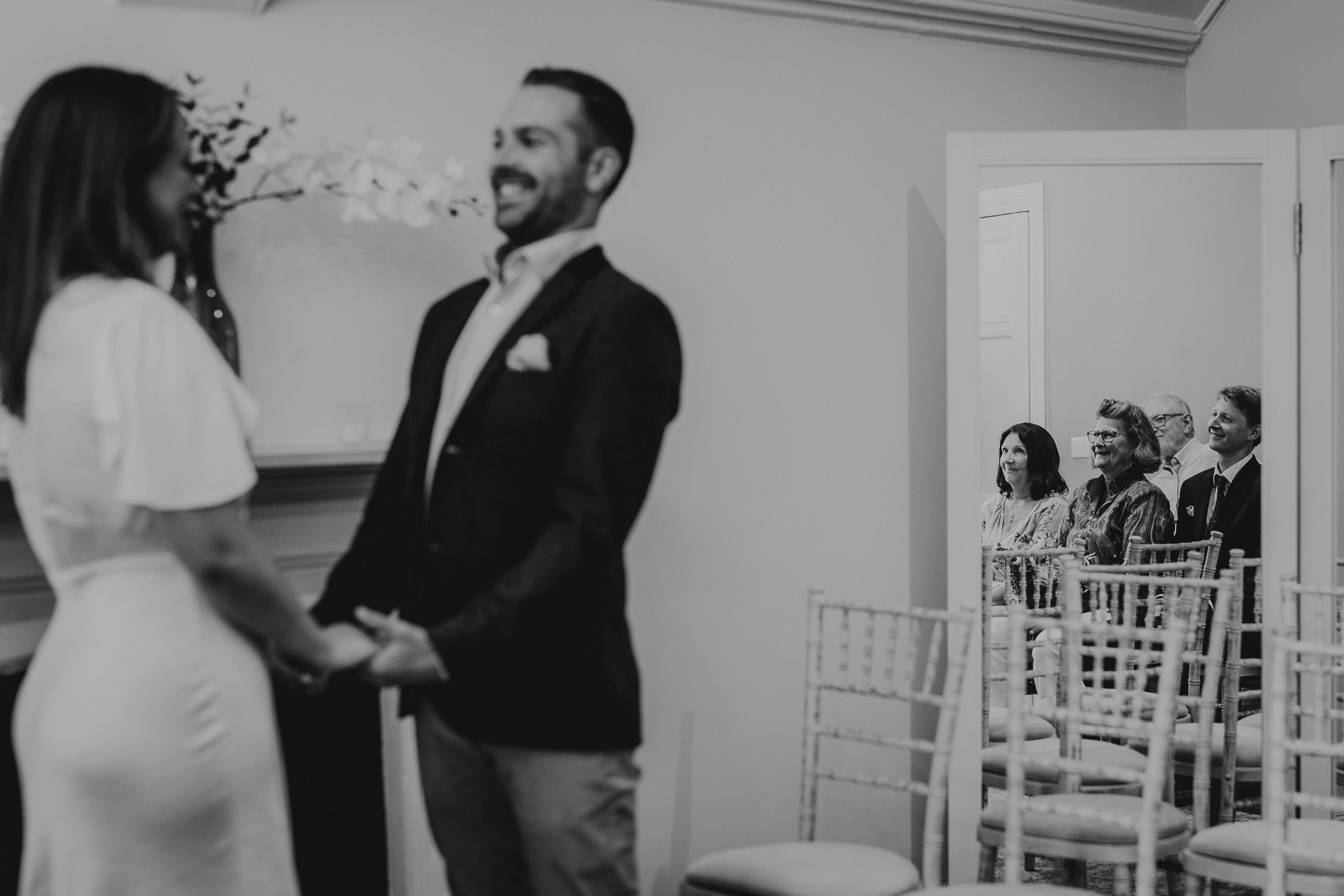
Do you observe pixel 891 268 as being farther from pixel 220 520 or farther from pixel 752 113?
pixel 220 520

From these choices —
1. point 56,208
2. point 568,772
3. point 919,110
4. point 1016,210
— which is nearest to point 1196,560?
point 1016,210

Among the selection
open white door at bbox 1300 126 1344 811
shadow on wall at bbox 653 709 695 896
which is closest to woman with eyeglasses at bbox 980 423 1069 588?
open white door at bbox 1300 126 1344 811

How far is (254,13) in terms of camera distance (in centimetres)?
254

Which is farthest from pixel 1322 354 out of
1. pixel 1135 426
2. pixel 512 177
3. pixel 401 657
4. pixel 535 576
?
pixel 401 657

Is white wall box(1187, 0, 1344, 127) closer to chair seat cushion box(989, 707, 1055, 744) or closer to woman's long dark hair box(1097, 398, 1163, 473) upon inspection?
woman's long dark hair box(1097, 398, 1163, 473)

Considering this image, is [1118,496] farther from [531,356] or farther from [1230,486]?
[531,356]

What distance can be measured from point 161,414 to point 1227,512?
9.02 ft

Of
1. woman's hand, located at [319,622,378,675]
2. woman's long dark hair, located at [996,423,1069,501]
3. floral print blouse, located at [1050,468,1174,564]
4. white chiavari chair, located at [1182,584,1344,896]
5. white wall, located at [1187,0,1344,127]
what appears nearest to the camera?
woman's hand, located at [319,622,378,675]

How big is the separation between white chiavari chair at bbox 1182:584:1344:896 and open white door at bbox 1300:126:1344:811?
256mm

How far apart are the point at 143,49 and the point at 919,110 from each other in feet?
5.89

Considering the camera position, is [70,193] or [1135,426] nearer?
[70,193]

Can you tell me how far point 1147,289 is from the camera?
3.36m

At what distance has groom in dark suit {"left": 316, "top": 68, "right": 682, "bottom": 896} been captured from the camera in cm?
191

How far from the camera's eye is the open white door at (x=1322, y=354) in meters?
3.37
